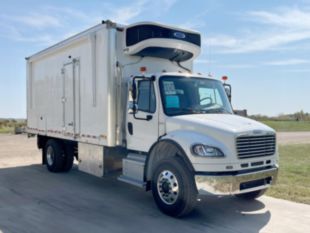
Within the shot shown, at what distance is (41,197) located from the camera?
752 centimetres

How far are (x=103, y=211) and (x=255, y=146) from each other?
10.1 ft

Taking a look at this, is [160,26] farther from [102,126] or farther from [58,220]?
[58,220]

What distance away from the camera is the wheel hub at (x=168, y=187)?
20.0 ft

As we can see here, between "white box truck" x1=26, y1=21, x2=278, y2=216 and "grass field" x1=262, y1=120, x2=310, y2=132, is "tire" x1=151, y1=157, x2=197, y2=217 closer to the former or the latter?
"white box truck" x1=26, y1=21, x2=278, y2=216

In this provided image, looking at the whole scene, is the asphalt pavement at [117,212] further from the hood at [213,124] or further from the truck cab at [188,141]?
the hood at [213,124]

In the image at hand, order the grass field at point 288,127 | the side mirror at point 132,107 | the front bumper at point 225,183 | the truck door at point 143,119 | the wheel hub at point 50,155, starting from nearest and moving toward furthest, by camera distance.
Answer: the front bumper at point 225,183, the truck door at point 143,119, the side mirror at point 132,107, the wheel hub at point 50,155, the grass field at point 288,127

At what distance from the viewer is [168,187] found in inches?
244

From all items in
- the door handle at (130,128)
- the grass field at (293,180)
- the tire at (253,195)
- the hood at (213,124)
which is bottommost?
the grass field at (293,180)

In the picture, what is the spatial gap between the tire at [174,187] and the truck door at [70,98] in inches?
135

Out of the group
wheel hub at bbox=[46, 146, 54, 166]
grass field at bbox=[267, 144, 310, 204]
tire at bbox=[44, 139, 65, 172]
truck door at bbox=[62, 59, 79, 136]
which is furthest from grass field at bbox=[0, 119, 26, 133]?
grass field at bbox=[267, 144, 310, 204]

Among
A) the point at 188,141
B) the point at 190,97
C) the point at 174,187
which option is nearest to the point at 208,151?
the point at 188,141

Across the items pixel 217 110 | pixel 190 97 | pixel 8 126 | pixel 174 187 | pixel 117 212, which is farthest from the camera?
pixel 8 126

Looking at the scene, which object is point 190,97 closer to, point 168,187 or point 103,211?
point 168,187

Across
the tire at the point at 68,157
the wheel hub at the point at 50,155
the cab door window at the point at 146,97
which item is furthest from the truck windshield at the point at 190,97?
the wheel hub at the point at 50,155
